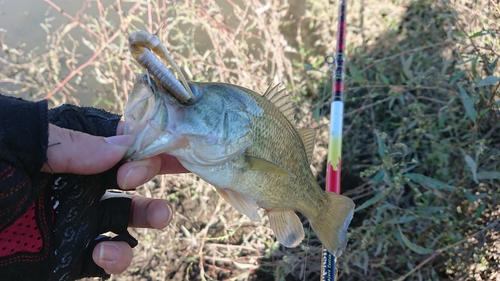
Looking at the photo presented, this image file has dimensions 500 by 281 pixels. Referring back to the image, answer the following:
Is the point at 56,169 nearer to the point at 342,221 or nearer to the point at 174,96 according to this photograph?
the point at 174,96

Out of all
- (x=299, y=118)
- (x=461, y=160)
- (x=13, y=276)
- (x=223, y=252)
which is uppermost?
(x=299, y=118)

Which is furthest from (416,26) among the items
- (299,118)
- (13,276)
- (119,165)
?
(13,276)

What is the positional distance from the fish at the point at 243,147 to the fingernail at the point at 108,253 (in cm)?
48

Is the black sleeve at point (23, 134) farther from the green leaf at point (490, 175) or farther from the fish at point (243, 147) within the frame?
the green leaf at point (490, 175)

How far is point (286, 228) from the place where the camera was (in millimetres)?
1497

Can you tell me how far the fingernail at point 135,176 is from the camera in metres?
1.13

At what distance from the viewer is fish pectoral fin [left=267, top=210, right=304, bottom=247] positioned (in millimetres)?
1476

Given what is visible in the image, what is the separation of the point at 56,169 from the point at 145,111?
0.31m

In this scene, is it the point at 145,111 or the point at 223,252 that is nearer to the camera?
the point at 145,111

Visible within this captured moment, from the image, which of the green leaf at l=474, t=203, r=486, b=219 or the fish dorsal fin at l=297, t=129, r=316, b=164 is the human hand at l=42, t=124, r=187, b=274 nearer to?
the fish dorsal fin at l=297, t=129, r=316, b=164

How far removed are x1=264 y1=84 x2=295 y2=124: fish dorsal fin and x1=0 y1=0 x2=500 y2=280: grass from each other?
432 millimetres

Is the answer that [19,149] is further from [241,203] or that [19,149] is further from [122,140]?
[241,203]

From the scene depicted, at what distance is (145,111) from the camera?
42.7 inches

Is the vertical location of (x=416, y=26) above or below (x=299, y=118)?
above
